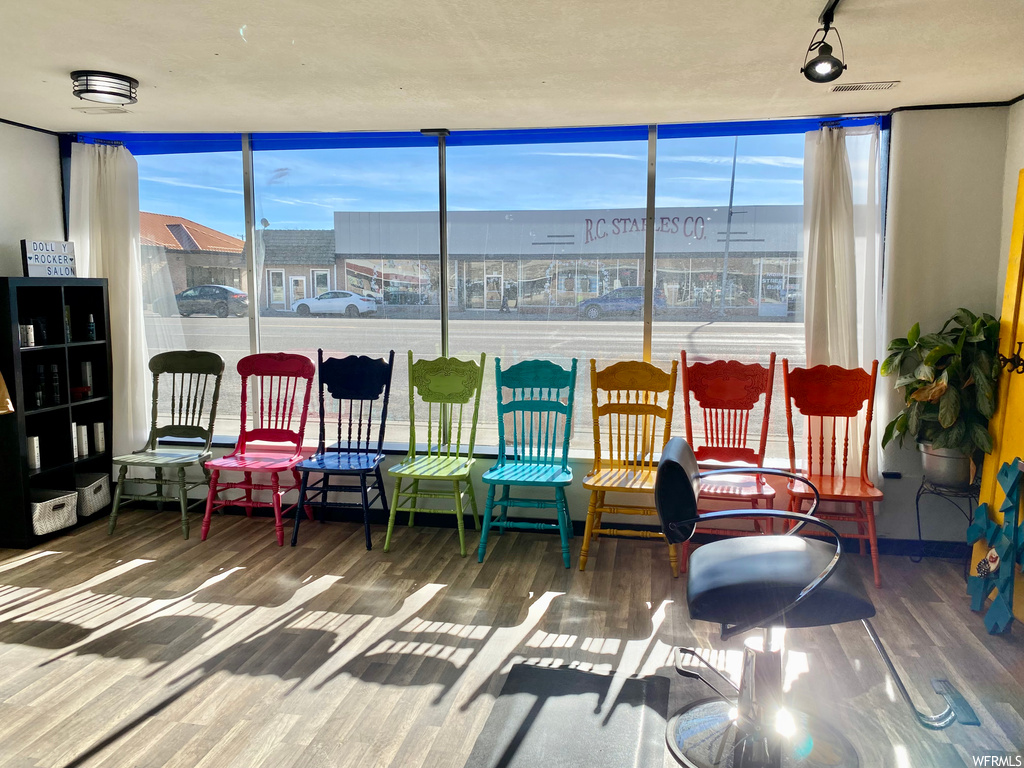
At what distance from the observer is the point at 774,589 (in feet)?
7.48

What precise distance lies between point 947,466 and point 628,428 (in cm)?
165

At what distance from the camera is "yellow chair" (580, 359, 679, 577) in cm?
411

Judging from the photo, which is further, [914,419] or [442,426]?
[442,426]

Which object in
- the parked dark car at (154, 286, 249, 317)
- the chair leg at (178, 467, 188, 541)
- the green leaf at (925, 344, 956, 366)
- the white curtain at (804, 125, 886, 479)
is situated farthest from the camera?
the parked dark car at (154, 286, 249, 317)

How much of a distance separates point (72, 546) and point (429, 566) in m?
2.17

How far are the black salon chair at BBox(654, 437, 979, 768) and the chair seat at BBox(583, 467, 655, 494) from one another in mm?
1212

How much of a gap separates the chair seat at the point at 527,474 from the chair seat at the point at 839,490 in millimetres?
1205

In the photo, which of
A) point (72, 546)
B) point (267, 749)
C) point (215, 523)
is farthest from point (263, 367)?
point (267, 749)

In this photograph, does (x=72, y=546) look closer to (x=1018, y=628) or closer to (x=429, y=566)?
(x=429, y=566)

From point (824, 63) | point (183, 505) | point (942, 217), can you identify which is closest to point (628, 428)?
point (942, 217)

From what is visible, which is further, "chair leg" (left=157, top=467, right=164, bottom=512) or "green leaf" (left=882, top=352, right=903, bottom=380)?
"chair leg" (left=157, top=467, right=164, bottom=512)

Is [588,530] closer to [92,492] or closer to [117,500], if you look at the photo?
[117,500]

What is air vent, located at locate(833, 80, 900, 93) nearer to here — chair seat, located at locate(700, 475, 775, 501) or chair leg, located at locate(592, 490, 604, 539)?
chair seat, located at locate(700, 475, 775, 501)

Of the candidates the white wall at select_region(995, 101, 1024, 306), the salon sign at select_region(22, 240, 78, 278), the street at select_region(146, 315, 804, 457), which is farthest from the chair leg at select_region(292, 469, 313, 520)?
the white wall at select_region(995, 101, 1024, 306)
